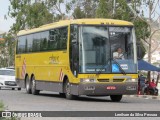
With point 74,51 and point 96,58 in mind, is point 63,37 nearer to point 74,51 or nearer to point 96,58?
point 74,51

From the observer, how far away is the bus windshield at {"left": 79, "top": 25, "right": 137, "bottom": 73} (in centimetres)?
2545

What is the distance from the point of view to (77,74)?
25.5 metres

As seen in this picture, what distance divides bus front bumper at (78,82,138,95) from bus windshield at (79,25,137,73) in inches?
23.5

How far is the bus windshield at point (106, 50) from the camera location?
2545cm

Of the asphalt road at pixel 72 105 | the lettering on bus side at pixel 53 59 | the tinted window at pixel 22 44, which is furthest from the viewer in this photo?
the tinted window at pixel 22 44

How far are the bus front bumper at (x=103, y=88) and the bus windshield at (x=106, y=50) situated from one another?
596 mm

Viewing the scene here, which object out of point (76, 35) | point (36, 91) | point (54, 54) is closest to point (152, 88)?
point (36, 91)

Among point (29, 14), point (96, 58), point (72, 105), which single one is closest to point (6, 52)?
point (29, 14)

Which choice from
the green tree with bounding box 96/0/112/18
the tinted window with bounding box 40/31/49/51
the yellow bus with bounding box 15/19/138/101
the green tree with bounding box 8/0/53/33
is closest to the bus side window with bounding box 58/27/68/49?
the yellow bus with bounding box 15/19/138/101

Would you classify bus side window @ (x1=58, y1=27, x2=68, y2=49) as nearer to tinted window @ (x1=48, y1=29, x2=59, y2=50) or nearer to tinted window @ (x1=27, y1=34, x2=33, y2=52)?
tinted window @ (x1=48, y1=29, x2=59, y2=50)

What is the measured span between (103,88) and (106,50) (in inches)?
65.0

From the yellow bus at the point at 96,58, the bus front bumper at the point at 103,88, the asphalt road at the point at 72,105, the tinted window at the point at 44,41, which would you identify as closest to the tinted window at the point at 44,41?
the tinted window at the point at 44,41

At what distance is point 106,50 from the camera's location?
2575 cm

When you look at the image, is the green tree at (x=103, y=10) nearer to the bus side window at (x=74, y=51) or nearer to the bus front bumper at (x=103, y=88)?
the bus side window at (x=74, y=51)
